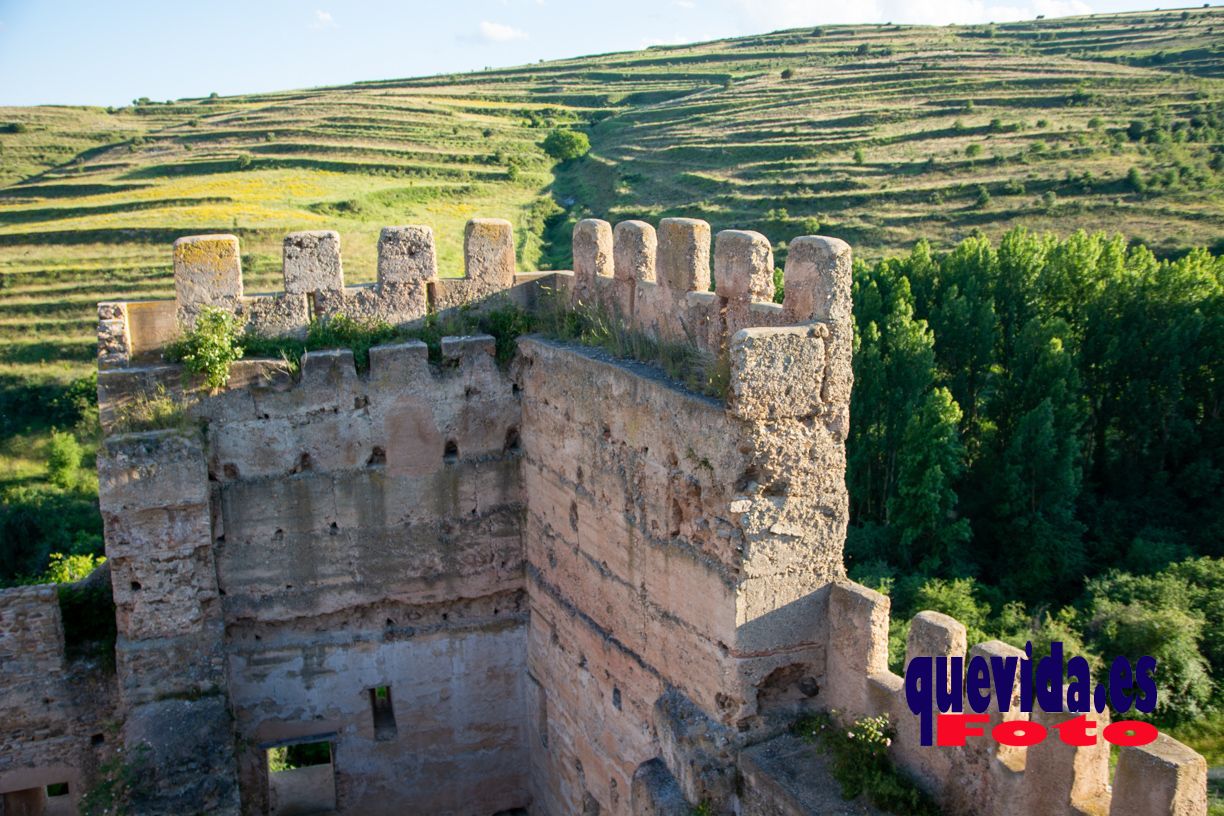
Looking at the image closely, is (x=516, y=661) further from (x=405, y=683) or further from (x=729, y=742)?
(x=729, y=742)

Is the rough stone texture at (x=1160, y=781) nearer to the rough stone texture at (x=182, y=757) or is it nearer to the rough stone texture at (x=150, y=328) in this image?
the rough stone texture at (x=182, y=757)

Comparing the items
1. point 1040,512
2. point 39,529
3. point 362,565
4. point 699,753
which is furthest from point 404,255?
point 39,529

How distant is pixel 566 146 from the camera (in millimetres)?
47656

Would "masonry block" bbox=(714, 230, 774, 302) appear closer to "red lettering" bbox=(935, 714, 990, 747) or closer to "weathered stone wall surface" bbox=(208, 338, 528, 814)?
"red lettering" bbox=(935, 714, 990, 747)

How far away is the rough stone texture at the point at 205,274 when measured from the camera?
7.67m

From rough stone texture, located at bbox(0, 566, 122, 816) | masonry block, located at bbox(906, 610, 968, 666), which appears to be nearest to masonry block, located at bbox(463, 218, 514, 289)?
rough stone texture, located at bbox(0, 566, 122, 816)

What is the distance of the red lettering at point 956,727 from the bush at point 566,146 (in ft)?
147

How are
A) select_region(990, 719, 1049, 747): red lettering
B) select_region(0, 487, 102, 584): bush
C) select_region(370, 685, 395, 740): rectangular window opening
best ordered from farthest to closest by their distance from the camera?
1. select_region(0, 487, 102, 584): bush
2. select_region(370, 685, 395, 740): rectangular window opening
3. select_region(990, 719, 1049, 747): red lettering

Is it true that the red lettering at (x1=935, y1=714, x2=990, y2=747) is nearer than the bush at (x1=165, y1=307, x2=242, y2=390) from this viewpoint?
Yes

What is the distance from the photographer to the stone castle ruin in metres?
5.45

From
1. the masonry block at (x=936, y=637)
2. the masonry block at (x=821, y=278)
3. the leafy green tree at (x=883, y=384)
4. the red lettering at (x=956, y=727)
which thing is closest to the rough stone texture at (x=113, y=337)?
the masonry block at (x=821, y=278)

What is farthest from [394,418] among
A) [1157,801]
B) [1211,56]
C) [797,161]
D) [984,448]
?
[1211,56]

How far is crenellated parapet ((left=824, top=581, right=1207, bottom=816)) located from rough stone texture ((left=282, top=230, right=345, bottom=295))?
4561 mm

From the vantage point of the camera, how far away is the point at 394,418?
8055 mm
